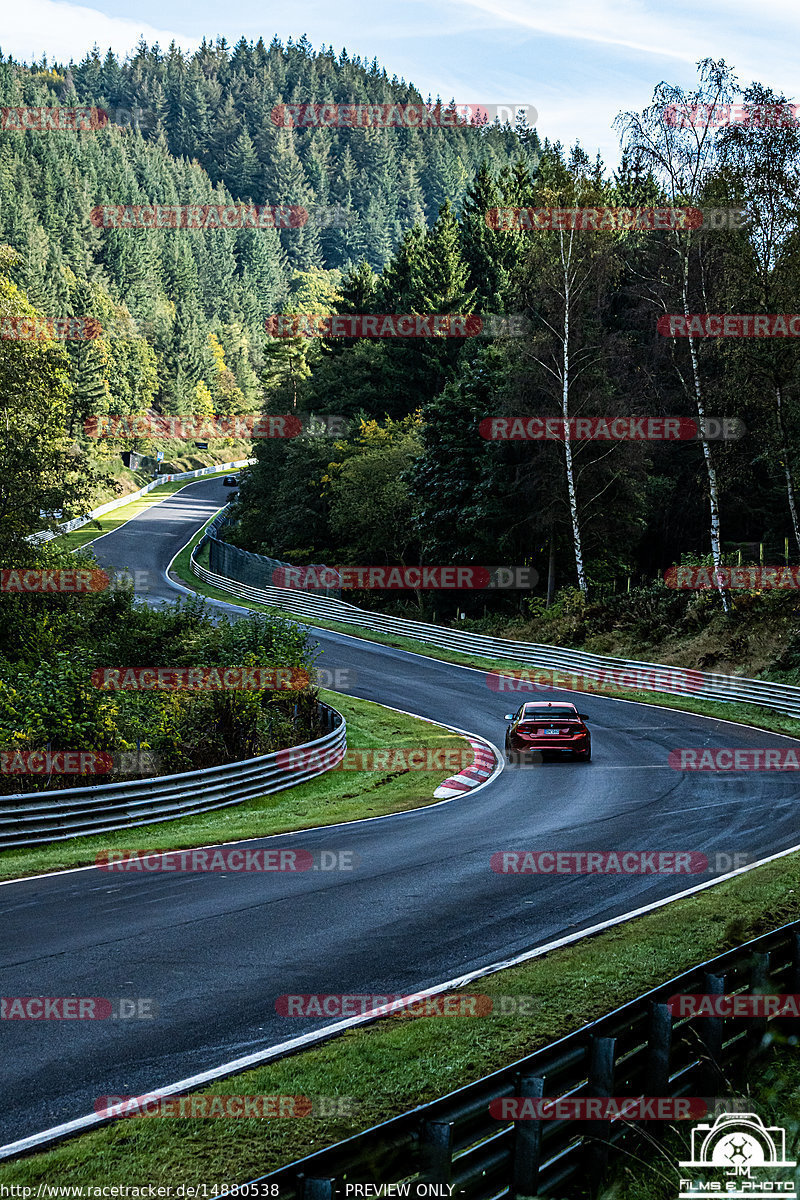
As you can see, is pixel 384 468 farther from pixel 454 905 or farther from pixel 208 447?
pixel 208 447

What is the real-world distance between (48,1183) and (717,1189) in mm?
3911

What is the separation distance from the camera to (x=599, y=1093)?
256 inches

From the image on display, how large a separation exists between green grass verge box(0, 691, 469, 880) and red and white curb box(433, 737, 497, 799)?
305 mm

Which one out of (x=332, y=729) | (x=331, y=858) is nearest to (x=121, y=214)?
(x=332, y=729)

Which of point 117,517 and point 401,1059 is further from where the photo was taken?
point 117,517

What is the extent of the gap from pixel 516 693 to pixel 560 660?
4474 mm

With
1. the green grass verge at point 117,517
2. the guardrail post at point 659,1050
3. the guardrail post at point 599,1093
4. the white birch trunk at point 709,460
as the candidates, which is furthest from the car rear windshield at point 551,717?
the green grass verge at point 117,517

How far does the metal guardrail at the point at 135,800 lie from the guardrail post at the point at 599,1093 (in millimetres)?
12115

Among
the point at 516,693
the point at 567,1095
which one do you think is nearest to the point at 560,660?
the point at 516,693

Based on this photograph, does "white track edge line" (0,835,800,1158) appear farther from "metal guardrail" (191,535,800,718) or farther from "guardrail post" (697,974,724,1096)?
"metal guardrail" (191,535,800,718)

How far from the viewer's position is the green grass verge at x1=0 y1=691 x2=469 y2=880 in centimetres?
1555

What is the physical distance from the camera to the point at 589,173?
133 ft

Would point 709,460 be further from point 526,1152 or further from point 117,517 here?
point 117,517

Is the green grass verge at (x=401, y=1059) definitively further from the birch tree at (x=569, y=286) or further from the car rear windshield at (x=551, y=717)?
the birch tree at (x=569, y=286)
